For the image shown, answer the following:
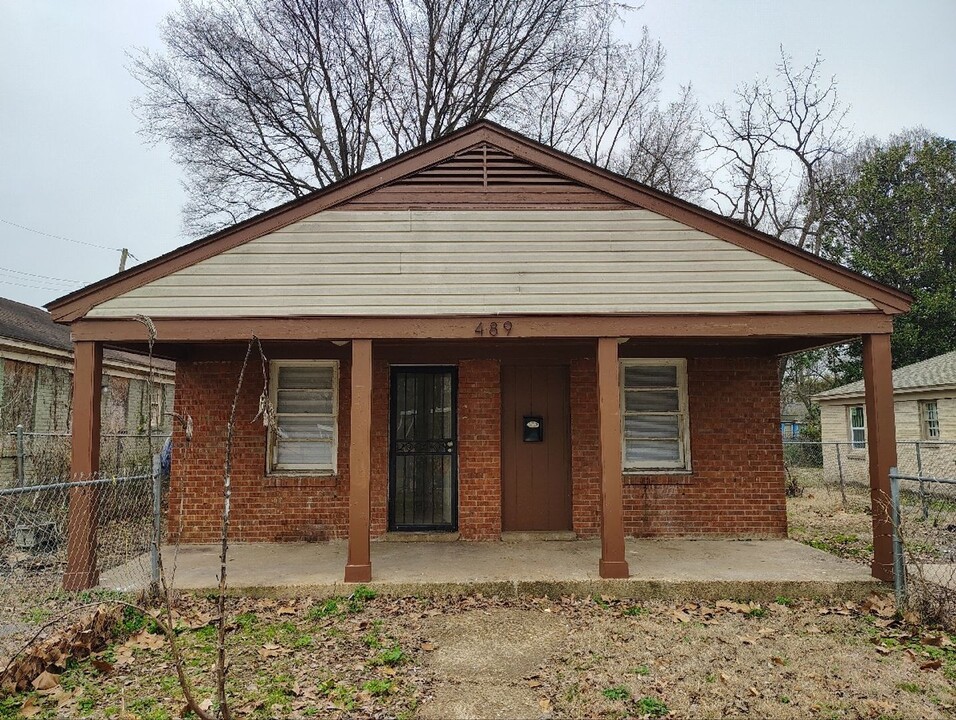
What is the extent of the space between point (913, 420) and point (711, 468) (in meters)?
12.3

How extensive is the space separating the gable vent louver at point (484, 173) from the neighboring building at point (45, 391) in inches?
267

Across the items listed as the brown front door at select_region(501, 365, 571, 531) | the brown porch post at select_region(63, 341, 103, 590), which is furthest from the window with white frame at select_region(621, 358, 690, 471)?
the brown porch post at select_region(63, 341, 103, 590)

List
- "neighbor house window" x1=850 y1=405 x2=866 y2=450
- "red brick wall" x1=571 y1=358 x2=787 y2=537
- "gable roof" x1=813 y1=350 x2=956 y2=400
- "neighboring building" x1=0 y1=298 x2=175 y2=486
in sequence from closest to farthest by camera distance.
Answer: "red brick wall" x1=571 y1=358 x2=787 y2=537
"neighboring building" x1=0 y1=298 x2=175 y2=486
"gable roof" x1=813 y1=350 x2=956 y2=400
"neighbor house window" x1=850 y1=405 x2=866 y2=450

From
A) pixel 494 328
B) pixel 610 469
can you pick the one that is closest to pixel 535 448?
pixel 610 469

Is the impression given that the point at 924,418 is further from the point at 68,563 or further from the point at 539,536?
→ the point at 68,563

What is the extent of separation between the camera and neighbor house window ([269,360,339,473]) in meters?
8.27

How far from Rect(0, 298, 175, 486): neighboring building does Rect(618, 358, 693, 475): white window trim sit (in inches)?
303

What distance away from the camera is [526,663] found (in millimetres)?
4570

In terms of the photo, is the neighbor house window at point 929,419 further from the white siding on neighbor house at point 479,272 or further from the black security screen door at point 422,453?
the black security screen door at point 422,453

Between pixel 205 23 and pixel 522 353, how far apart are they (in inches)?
755

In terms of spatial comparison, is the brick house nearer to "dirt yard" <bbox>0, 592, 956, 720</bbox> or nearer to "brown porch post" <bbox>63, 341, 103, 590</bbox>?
"brown porch post" <bbox>63, 341, 103, 590</bbox>

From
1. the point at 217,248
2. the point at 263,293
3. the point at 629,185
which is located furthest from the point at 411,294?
the point at 629,185

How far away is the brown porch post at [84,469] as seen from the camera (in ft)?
19.6

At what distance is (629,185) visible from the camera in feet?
22.2
